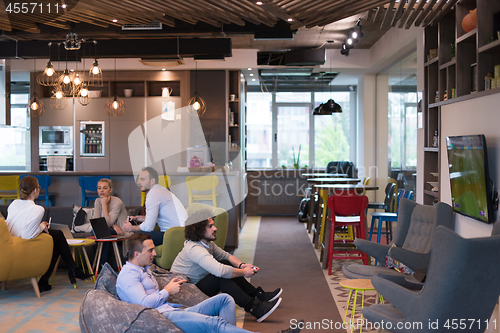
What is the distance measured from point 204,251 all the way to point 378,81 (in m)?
6.97

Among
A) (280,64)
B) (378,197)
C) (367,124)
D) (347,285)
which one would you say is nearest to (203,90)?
(280,64)

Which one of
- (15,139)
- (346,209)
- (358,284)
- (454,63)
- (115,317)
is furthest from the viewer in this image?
(15,139)

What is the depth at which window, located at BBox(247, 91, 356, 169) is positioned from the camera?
11.1m

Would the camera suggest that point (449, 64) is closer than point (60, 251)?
Yes

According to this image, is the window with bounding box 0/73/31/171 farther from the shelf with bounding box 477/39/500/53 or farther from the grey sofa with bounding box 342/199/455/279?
the shelf with bounding box 477/39/500/53

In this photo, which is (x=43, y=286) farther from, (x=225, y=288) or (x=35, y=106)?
(x=35, y=106)

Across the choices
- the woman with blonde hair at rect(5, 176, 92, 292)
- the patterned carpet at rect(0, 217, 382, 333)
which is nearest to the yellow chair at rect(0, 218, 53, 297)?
the woman with blonde hair at rect(5, 176, 92, 292)

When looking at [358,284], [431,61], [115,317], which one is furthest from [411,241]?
[115,317]

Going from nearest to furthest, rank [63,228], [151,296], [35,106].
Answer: [151,296] < [63,228] < [35,106]

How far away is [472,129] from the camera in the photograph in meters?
3.64

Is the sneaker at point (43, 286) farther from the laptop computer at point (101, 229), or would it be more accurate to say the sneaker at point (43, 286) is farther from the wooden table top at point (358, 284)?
the wooden table top at point (358, 284)

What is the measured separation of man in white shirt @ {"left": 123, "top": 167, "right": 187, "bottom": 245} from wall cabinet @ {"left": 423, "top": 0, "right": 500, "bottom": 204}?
2775 millimetres

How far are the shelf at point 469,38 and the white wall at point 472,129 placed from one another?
0.60 m

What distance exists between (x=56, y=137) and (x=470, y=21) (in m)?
7.85
